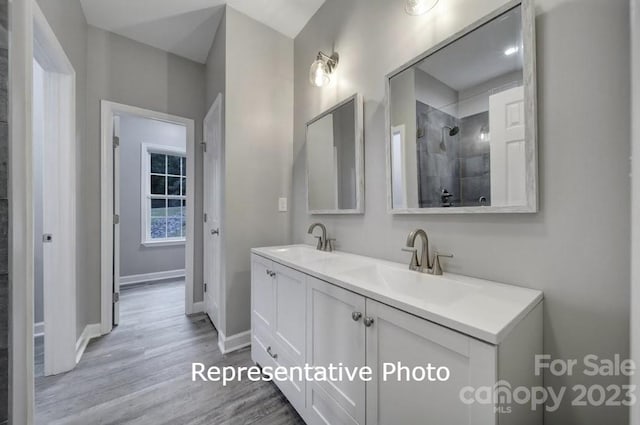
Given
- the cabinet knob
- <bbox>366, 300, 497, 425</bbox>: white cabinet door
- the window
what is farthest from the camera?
→ the window

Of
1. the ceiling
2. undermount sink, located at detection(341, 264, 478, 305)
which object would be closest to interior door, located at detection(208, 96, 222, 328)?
the ceiling

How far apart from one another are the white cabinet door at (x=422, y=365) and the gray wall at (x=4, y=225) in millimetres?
1274

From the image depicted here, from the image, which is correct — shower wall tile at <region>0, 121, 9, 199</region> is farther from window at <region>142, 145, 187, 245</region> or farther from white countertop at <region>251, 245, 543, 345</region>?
window at <region>142, 145, 187, 245</region>

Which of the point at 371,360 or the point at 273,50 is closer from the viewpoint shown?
the point at 371,360

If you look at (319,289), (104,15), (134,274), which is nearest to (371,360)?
(319,289)

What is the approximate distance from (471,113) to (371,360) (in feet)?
3.57

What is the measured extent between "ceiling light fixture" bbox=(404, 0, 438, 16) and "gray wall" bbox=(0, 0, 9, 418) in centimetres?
160

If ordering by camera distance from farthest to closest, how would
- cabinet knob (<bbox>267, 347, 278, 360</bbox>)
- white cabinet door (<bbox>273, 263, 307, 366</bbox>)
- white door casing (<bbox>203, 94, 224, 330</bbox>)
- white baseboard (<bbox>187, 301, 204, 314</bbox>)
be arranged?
white baseboard (<bbox>187, 301, 204, 314</bbox>) → white door casing (<bbox>203, 94, 224, 330</bbox>) → cabinet knob (<bbox>267, 347, 278, 360</bbox>) → white cabinet door (<bbox>273, 263, 307, 366</bbox>)

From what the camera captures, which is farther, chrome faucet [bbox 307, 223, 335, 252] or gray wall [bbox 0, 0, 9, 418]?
chrome faucet [bbox 307, 223, 335, 252]

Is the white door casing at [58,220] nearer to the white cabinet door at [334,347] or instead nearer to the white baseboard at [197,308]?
the white baseboard at [197,308]

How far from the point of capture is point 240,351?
1968 millimetres

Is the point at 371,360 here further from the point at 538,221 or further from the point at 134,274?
the point at 134,274

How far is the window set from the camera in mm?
3961

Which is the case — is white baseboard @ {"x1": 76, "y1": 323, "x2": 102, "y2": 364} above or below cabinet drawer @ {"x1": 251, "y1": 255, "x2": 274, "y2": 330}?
below
